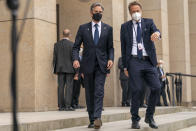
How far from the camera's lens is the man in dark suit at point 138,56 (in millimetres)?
6270

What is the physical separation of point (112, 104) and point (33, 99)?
4.01 m

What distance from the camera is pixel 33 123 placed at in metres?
6.12

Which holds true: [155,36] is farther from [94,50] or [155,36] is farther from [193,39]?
[193,39]

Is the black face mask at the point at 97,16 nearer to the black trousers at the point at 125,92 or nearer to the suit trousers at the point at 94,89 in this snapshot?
the suit trousers at the point at 94,89

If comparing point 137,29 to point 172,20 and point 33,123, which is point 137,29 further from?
point 172,20

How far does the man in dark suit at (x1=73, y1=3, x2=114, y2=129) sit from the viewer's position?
6.36 m

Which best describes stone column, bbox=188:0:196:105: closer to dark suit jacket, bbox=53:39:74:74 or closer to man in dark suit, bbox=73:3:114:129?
dark suit jacket, bbox=53:39:74:74

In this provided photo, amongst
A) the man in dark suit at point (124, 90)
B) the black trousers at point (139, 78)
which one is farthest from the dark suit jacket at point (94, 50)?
the man in dark suit at point (124, 90)

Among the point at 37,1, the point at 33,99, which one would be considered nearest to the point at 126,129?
the point at 33,99

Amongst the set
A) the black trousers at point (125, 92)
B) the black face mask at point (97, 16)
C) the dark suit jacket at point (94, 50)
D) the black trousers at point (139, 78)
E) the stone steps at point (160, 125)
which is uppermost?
the black face mask at point (97, 16)

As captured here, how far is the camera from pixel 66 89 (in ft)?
31.9

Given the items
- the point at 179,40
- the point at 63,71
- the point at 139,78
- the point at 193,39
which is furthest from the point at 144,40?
the point at 193,39

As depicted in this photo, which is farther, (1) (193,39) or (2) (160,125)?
(1) (193,39)

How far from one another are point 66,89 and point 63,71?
1.34ft
